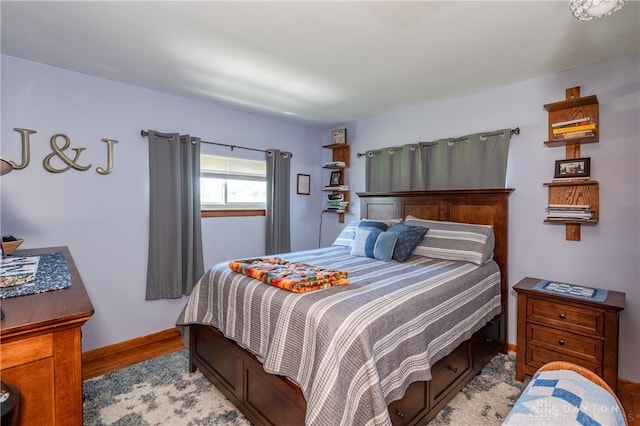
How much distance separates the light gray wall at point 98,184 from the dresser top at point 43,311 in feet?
5.86

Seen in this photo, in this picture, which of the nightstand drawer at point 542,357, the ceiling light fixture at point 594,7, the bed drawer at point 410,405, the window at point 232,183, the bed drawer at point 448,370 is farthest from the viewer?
the window at point 232,183

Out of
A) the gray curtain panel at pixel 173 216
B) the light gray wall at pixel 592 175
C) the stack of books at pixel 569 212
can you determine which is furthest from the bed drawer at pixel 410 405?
the gray curtain panel at pixel 173 216

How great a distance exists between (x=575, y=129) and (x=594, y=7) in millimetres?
1249

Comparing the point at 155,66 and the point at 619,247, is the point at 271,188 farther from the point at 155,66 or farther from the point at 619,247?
the point at 619,247

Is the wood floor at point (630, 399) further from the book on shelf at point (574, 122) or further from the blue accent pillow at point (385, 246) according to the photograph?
the book on shelf at point (574, 122)

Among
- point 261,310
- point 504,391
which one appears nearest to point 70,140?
point 261,310

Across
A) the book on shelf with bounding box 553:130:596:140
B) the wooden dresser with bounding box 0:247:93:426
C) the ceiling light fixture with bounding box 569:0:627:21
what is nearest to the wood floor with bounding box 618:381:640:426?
the book on shelf with bounding box 553:130:596:140

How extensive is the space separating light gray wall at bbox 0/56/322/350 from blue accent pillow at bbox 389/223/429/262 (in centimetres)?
198

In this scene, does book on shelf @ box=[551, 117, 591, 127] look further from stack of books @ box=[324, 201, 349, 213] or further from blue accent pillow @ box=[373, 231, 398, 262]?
stack of books @ box=[324, 201, 349, 213]

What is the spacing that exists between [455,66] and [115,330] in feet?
12.0

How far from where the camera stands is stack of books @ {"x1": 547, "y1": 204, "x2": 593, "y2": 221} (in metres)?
2.28

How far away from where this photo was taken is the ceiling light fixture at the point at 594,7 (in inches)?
49.3

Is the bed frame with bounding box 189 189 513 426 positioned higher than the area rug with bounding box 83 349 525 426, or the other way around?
the bed frame with bounding box 189 189 513 426

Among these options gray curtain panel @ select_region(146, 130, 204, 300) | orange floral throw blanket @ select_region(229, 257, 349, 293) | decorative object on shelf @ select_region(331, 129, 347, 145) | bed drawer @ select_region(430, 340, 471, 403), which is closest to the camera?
orange floral throw blanket @ select_region(229, 257, 349, 293)
